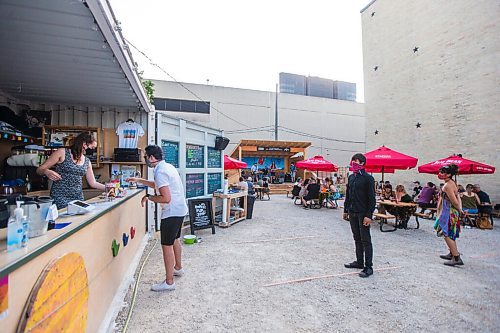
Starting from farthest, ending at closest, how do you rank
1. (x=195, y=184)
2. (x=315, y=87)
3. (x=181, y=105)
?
1. (x=315, y=87)
2. (x=181, y=105)
3. (x=195, y=184)

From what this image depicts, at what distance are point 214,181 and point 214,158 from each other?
66cm

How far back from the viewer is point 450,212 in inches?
182

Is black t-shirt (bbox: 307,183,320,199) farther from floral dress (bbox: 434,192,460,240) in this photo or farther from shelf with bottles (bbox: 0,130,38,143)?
shelf with bottles (bbox: 0,130,38,143)

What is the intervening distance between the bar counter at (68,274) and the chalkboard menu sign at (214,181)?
4.55 metres

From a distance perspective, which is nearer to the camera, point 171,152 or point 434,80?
point 171,152

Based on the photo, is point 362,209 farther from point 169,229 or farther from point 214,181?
point 214,181

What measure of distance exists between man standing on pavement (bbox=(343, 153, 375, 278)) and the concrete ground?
0.26 m

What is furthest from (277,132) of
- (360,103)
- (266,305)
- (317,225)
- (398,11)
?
(266,305)

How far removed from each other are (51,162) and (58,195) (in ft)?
1.27

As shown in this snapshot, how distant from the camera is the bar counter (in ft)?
4.20

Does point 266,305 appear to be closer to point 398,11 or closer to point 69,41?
point 69,41

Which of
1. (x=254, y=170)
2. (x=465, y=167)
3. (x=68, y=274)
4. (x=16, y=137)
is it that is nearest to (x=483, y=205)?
(x=465, y=167)

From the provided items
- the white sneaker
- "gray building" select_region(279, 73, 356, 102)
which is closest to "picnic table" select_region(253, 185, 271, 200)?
the white sneaker

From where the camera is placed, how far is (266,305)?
3.23 meters
